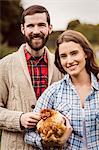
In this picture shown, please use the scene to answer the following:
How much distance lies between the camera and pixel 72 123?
328 cm

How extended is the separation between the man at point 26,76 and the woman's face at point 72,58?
0.34 metres

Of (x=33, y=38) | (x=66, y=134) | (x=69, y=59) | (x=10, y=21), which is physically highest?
(x=10, y=21)

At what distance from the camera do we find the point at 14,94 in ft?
12.1

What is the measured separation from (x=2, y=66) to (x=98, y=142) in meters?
0.96

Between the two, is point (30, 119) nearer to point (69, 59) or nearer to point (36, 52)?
point (69, 59)

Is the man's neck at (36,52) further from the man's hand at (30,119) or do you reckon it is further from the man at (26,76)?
the man's hand at (30,119)

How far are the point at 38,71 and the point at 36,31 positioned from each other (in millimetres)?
308

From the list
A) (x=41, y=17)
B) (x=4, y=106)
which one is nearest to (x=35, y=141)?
(x=4, y=106)

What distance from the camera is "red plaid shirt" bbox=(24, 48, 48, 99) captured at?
3.72 m

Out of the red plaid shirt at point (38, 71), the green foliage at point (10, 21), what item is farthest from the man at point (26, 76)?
the green foliage at point (10, 21)

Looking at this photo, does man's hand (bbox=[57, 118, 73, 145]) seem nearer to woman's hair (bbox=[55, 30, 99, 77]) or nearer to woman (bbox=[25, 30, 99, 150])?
woman (bbox=[25, 30, 99, 150])

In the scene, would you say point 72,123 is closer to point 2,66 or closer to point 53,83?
point 53,83

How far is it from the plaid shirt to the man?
0.26 meters

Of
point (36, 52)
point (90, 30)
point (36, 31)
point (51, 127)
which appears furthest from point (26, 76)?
point (90, 30)
